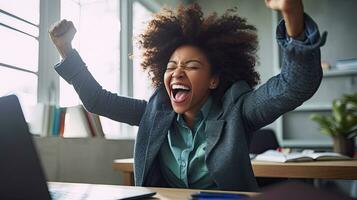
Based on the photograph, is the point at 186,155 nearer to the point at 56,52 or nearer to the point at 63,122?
the point at 63,122

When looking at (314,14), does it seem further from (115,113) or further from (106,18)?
(115,113)

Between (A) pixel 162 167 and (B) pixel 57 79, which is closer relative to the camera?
(A) pixel 162 167

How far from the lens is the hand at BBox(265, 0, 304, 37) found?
2.44 feet

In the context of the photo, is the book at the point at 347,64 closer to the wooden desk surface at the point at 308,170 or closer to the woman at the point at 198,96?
the wooden desk surface at the point at 308,170

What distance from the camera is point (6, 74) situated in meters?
1.78

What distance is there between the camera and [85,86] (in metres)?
1.16

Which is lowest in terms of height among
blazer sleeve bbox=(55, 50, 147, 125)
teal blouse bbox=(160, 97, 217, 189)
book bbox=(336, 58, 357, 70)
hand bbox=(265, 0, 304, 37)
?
teal blouse bbox=(160, 97, 217, 189)

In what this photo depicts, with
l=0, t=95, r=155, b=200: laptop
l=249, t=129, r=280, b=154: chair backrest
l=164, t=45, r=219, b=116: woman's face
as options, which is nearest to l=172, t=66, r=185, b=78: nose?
l=164, t=45, r=219, b=116: woman's face

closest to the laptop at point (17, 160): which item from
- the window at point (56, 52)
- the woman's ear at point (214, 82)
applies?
the woman's ear at point (214, 82)

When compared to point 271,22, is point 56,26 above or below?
below

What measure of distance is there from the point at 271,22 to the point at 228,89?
314 cm

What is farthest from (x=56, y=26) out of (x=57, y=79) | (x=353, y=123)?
(x=353, y=123)

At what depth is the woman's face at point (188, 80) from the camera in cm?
112

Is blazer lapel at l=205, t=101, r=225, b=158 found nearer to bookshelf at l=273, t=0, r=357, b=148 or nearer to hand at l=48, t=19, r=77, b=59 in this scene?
hand at l=48, t=19, r=77, b=59
